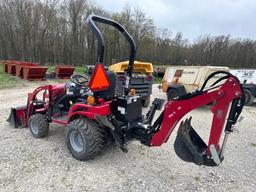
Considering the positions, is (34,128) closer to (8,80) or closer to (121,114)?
(121,114)

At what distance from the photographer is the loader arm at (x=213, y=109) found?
229 cm

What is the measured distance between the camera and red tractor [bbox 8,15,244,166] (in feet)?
7.89

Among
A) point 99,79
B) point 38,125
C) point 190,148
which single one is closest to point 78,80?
point 38,125

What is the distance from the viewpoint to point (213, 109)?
7.97ft

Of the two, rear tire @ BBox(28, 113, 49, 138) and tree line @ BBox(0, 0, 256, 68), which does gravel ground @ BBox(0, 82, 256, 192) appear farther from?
tree line @ BBox(0, 0, 256, 68)

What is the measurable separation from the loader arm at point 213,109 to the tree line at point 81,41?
21.6 meters

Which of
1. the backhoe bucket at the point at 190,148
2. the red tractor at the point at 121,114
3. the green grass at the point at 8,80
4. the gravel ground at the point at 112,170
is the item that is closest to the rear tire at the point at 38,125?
the red tractor at the point at 121,114

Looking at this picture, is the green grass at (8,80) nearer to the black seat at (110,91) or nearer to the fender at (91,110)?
the fender at (91,110)

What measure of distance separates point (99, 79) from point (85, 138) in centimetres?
93

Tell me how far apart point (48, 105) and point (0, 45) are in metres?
25.9

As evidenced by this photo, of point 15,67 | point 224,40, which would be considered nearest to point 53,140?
point 15,67

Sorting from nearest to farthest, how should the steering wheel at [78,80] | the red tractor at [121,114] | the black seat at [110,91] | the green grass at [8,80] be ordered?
the red tractor at [121,114] → the black seat at [110,91] → the steering wheel at [78,80] → the green grass at [8,80]

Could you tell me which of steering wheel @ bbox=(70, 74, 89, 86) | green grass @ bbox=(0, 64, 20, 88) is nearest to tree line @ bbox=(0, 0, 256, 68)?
green grass @ bbox=(0, 64, 20, 88)

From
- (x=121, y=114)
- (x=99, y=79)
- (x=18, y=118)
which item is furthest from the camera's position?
(x=18, y=118)
